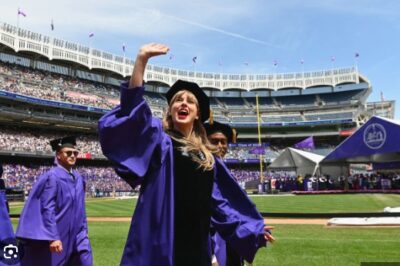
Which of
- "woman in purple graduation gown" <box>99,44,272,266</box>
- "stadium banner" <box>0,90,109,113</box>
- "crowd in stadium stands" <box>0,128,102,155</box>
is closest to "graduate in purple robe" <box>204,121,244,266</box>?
"woman in purple graduation gown" <box>99,44,272,266</box>

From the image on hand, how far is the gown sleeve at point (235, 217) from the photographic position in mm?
3398

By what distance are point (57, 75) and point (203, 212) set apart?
219 feet

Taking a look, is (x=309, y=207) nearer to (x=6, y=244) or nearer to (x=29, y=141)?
(x=6, y=244)

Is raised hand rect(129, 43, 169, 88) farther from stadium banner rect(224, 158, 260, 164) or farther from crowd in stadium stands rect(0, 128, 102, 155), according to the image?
stadium banner rect(224, 158, 260, 164)

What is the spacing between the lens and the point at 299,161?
4238 centimetres

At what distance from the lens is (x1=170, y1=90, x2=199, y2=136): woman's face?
3172 millimetres

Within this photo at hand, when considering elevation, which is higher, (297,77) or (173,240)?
(297,77)

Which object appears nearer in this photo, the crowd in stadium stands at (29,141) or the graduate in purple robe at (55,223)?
the graduate in purple robe at (55,223)

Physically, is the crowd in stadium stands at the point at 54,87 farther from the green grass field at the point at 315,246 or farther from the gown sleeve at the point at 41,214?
the gown sleeve at the point at 41,214

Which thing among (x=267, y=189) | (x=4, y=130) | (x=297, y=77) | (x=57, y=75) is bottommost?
(x=267, y=189)

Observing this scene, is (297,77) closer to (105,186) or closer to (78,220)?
(105,186)

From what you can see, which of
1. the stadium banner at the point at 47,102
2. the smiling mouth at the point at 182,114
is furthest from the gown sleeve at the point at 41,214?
the stadium banner at the point at 47,102

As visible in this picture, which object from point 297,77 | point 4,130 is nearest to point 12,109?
point 4,130

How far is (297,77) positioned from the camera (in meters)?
93.5
